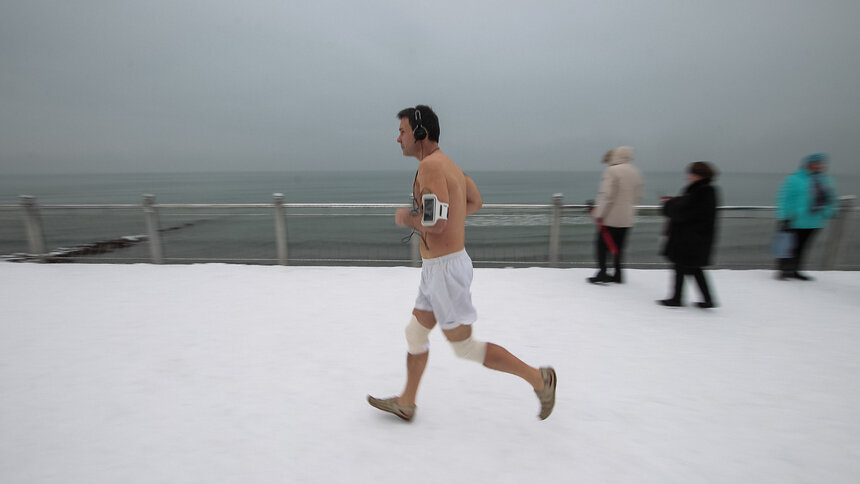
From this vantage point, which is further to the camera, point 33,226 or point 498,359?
point 33,226

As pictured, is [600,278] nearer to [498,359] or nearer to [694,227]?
[694,227]

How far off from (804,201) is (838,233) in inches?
60.5

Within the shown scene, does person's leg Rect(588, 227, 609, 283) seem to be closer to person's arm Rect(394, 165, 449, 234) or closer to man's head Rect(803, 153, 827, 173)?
man's head Rect(803, 153, 827, 173)

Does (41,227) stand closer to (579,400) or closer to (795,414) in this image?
(579,400)

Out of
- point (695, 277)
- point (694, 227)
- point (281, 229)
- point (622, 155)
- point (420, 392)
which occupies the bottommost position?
point (420, 392)

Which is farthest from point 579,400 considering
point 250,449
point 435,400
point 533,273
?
point 533,273

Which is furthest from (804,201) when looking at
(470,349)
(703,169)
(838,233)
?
(470,349)

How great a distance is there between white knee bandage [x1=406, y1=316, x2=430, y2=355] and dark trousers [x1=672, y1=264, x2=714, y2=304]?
128 inches

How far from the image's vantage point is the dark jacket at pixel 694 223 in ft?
12.2

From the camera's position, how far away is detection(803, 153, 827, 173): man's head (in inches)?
178

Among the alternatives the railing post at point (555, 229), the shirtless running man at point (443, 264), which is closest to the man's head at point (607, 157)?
the railing post at point (555, 229)

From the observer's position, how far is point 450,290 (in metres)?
1.99

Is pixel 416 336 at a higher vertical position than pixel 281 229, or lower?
lower

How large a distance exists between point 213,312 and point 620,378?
395 cm
